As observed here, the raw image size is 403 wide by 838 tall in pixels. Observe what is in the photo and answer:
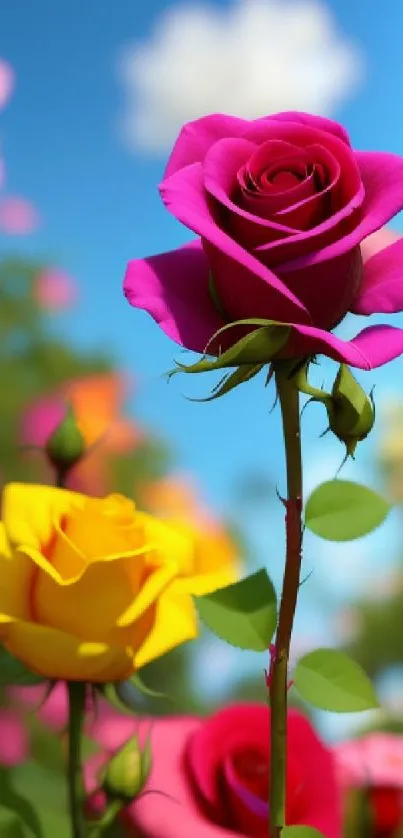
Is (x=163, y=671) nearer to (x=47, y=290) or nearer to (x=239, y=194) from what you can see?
(x=47, y=290)

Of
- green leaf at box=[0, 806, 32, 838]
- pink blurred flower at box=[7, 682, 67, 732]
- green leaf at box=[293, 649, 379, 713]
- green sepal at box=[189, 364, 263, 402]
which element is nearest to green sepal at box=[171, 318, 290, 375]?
green sepal at box=[189, 364, 263, 402]

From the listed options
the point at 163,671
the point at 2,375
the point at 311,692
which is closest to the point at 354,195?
the point at 311,692

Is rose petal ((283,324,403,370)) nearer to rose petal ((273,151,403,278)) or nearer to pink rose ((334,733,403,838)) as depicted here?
rose petal ((273,151,403,278))

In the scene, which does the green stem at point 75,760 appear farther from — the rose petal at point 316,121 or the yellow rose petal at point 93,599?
the rose petal at point 316,121

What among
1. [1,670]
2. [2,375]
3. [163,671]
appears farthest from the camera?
[2,375]

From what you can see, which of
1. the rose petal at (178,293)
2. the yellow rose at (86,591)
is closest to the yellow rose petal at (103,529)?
the yellow rose at (86,591)

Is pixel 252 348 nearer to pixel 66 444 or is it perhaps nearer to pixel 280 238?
pixel 280 238
